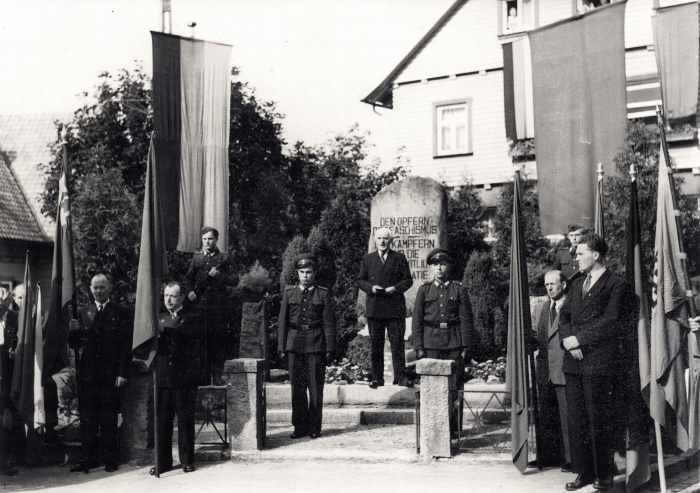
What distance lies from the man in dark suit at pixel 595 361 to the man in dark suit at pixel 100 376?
4.28 m

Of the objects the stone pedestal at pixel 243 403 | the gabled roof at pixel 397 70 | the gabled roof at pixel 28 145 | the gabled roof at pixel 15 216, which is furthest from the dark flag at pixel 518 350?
the gabled roof at pixel 28 145

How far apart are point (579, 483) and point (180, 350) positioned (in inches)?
150

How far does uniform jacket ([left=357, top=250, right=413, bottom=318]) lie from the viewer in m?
9.67

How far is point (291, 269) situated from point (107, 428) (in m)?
7.50

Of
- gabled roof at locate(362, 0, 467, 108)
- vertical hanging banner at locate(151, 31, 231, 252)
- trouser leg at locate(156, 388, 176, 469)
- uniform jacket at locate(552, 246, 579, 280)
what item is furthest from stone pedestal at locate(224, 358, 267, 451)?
gabled roof at locate(362, 0, 467, 108)

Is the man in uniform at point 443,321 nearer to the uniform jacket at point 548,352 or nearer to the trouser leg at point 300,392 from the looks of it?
the uniform jacket at point 548,352

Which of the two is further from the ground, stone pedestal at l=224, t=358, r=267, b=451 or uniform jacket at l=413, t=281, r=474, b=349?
uniform jacket at l=413, t=281, r=474, b=349

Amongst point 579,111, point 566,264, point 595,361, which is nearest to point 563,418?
point 595,361

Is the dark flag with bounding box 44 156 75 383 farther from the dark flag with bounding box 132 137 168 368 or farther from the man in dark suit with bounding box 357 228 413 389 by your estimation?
the man in dark suit with bounding box 357 228 413 389

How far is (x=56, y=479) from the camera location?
298 inches

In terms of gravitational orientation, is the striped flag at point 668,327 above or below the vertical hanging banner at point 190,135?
below

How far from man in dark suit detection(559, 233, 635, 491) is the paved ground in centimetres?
25

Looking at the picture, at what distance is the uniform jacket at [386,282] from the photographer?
9672 millimetres

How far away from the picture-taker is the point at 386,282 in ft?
32.4
